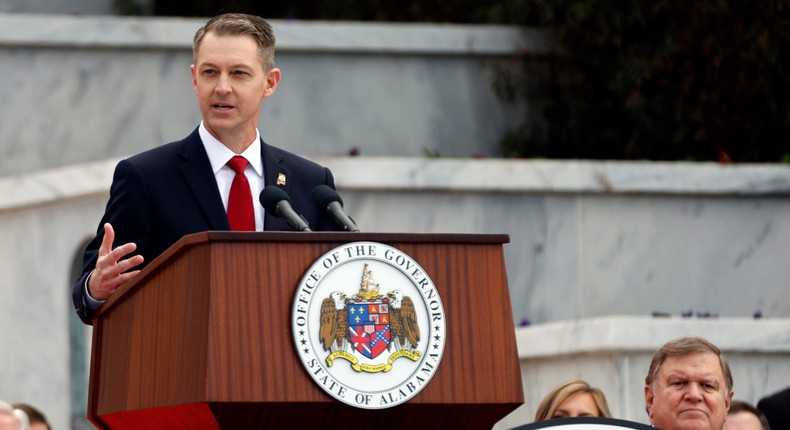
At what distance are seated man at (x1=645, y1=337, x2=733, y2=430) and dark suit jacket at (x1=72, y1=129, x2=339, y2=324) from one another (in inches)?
57.3

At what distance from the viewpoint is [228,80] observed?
422 centimetres

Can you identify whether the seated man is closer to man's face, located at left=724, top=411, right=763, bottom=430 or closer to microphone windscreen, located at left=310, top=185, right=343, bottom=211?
man's face, located at left=724, top=411, right=763, bottom=430

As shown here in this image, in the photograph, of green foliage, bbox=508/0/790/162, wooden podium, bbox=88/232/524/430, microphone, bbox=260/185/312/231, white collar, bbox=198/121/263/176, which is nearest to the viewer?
wooden podium, bbox=88/232/524/430

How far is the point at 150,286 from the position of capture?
390 cm

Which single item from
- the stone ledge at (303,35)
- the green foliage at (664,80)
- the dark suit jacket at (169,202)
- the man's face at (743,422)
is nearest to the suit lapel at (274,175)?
the dark suit jacket at (169,202)

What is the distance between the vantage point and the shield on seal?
12.0 ft

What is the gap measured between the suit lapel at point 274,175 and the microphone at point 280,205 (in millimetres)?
180

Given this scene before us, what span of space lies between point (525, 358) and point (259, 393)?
5.43m

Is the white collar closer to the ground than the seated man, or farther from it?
farther from it

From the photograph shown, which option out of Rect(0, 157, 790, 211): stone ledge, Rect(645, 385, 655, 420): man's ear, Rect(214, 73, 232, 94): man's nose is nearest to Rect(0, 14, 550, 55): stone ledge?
Rect(0, 157, 790, 211): stone ledge

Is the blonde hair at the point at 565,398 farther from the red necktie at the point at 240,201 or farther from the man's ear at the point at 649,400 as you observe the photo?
the red necktie at the point at 240,201

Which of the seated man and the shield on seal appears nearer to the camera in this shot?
the shield on seal

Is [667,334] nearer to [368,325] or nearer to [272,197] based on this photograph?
[272,197]

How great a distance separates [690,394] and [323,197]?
1.64 meters
